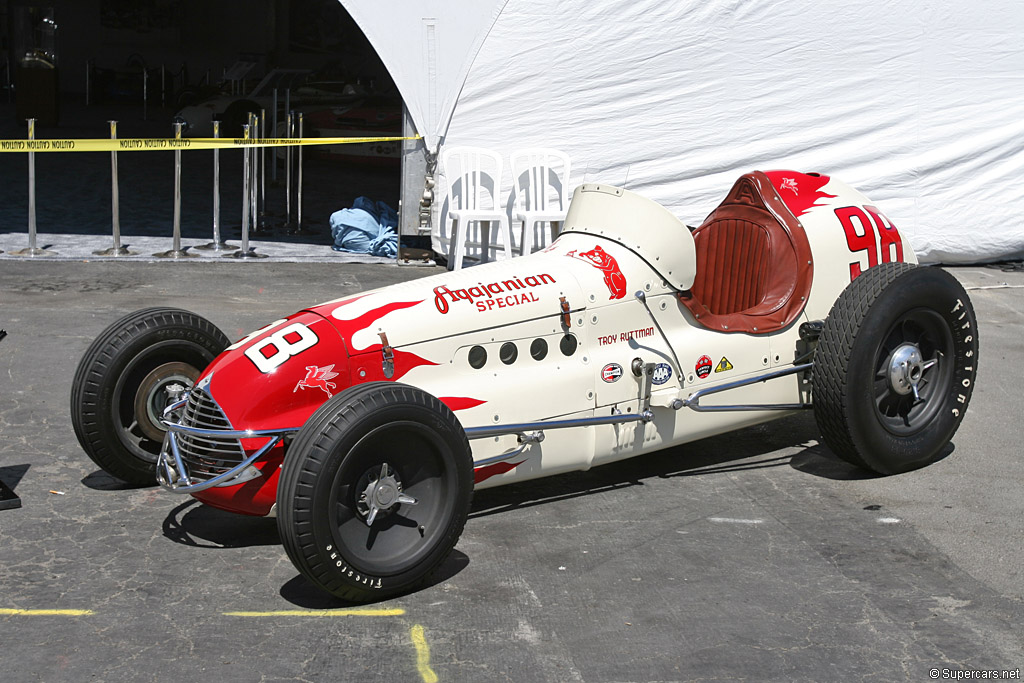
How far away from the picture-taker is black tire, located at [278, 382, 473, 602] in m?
3.87

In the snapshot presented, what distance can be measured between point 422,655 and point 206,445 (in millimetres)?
1309

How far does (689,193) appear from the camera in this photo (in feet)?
36.9

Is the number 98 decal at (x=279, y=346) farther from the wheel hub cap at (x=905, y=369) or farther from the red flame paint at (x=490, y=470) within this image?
the wheel hub cap at (x=905, y=369)

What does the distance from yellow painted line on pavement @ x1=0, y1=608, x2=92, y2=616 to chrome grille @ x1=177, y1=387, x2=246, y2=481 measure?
26.2 inches

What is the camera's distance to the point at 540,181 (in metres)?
10.8

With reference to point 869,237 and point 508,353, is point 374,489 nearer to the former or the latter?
point 508,353

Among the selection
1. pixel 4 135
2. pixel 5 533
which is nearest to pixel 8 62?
pixel 4 135

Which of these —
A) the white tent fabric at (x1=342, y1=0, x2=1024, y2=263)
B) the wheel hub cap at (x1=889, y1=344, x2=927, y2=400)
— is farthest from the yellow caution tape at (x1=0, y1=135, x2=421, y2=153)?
the wheel hub cap at (x1=889, y1=344, x2=927, y2=400)

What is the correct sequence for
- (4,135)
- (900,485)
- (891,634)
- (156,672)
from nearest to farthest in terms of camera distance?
(156,672) → (891,634) → (900,485) → (4,135)

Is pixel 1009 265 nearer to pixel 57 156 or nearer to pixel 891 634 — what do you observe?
pixel 891 634

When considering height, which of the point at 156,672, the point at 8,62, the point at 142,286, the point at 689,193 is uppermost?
the point at 8,62

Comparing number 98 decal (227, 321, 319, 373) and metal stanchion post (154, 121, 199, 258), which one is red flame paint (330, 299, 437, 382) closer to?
number 98 decal (227, 321, 319, 373)

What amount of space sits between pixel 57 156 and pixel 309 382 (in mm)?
14494

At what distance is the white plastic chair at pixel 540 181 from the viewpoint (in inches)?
425
